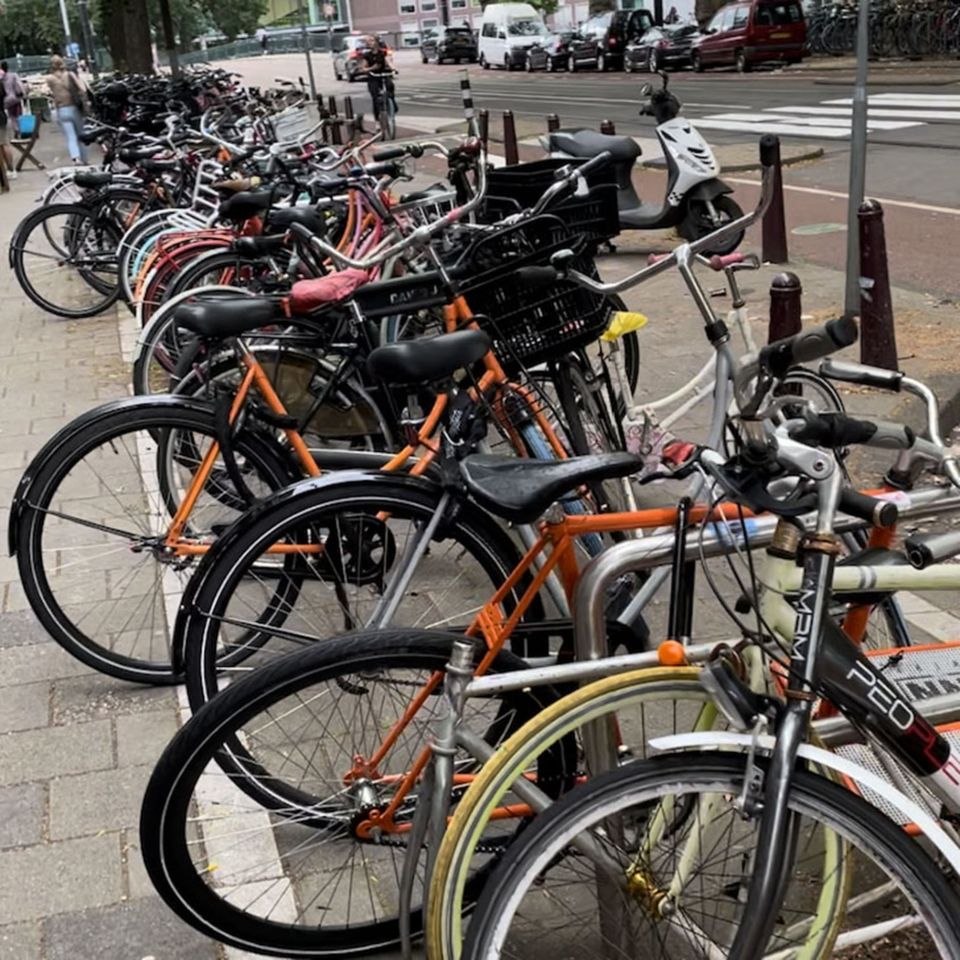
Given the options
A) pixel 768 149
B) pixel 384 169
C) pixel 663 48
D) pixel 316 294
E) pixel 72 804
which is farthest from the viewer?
pixel 663 48

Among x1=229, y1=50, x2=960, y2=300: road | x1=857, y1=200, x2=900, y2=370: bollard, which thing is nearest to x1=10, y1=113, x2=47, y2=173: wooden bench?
x1=229, y1=50, x2=960, y2=300: road

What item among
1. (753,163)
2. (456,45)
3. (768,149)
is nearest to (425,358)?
(768,149)

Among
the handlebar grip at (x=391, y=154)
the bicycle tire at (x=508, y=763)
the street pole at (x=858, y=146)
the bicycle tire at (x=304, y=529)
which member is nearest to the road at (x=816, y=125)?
the street pole at (x=858, y=146)

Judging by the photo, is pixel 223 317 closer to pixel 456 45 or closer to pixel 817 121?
pixel 817 121

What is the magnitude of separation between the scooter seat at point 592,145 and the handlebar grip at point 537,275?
1659 mm

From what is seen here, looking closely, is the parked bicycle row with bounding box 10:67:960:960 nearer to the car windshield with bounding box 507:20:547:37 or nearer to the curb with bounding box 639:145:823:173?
the curb with bounding box 639:145:823:173

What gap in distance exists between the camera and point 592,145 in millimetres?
5230

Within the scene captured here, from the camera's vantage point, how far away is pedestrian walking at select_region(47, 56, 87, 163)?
58.3ft

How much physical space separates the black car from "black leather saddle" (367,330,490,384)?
2812cm

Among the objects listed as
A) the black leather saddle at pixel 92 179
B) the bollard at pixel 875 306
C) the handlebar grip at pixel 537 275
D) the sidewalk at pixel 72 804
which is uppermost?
the handlebar grip at pixel 537 275

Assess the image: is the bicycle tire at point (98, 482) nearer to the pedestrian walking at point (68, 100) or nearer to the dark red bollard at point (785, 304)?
the dark red bollard at point (785, 304)

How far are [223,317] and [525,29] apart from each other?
39041mm

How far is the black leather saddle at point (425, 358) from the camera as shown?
8.93 ft

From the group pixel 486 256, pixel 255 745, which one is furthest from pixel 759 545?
pixel 486 256
